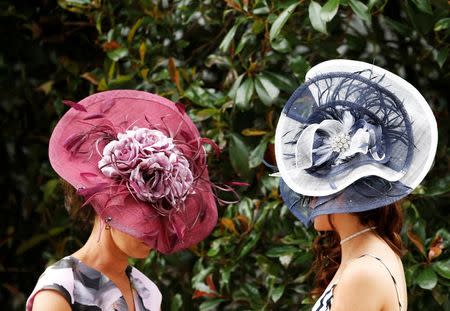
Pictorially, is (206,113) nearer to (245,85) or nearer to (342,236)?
(245,85)

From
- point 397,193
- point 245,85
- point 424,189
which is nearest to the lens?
point 397,193

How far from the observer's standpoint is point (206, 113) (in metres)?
3.18

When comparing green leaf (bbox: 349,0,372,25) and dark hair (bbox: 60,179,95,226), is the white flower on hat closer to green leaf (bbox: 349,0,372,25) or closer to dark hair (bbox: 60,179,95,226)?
dark hair (bbox: 60,179,95,226)

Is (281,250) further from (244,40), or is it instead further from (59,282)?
(59,282)

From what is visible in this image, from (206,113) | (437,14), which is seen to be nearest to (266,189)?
(206,113)

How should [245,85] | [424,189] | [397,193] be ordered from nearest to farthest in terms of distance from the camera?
[397,193] < [424,189] < [245,85]

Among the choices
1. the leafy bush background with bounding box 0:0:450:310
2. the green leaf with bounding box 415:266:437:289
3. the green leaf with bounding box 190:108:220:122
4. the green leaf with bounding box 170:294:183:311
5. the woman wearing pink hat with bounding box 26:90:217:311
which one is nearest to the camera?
the woman wearing pink hat with bounding box 26:90:217:311

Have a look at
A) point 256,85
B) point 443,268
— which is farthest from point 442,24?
point 443,268

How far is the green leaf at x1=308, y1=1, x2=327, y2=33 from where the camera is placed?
9.36ft

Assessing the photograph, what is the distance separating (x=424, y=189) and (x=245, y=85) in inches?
26.6

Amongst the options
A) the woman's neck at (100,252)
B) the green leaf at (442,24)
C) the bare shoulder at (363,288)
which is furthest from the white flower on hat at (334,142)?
the green leaf at (442,24)

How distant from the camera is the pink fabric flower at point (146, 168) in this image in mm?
2215

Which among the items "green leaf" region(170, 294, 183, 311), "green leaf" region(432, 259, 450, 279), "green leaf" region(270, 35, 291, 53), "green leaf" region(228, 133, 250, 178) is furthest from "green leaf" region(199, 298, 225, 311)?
"green leaf" region(270, 35, 291, 53)

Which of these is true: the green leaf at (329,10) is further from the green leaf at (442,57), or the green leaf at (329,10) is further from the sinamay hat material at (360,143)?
the sinamay hat material at (360,143)
